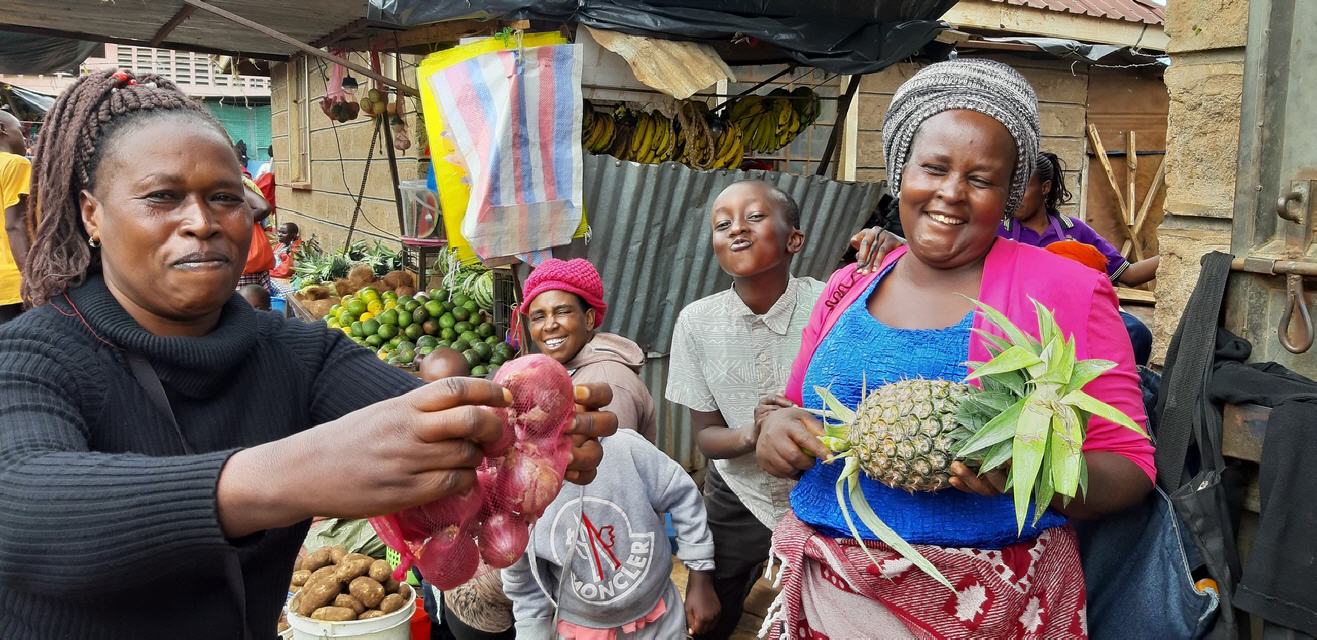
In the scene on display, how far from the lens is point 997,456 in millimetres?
1698

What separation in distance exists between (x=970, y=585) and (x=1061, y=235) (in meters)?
3.28

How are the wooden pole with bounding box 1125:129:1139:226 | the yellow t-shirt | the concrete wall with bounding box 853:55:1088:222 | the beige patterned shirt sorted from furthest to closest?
the wooden pole with bounding box 1125:129:1139:226
the concrete wall with bounding box 853:55:1088:222
the yellow t-shirt
the beige patterned shirt

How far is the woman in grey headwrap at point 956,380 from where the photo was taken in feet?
6.10

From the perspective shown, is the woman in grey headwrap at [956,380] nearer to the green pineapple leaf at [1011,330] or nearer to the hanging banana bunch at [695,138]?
the green pineapple leaf at [1011,330]

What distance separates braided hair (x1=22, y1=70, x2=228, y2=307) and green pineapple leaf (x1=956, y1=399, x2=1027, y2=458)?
1432mm

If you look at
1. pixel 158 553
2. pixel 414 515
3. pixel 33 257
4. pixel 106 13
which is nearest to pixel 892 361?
pixel 414 515

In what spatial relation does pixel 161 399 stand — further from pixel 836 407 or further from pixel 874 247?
pixel 874 247

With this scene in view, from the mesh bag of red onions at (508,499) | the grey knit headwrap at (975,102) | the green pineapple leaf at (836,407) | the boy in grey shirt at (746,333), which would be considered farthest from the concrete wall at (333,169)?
the mesh bag of red onions at (508,499)

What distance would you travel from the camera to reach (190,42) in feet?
28.9

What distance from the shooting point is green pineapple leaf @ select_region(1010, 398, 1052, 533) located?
1.63 m

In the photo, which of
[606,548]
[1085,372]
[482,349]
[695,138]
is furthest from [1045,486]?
[482,349]

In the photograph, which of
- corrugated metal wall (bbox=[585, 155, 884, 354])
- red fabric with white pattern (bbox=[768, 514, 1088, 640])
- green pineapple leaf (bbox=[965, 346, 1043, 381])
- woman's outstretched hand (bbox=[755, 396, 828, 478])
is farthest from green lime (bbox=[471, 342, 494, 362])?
green pineapple leaf (bbox=[965, 346, 1043, 381])

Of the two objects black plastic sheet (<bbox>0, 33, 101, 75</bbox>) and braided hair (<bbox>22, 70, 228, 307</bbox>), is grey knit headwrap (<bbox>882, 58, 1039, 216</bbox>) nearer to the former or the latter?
braided hair (<bbox>22, 70, 228, 307</bbox>)

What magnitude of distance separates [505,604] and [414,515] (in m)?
2.34
